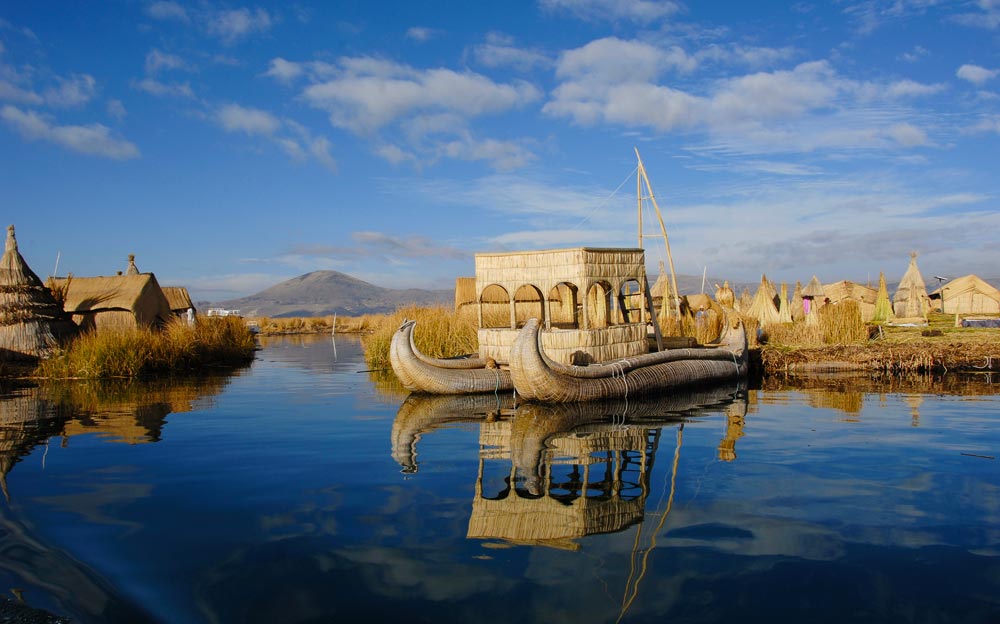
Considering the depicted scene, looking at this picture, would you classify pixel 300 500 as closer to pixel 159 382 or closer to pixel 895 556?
pixel 895 556

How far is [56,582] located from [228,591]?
1.13 meters

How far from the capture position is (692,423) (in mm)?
10430

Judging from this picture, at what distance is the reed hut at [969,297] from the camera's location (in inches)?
1323

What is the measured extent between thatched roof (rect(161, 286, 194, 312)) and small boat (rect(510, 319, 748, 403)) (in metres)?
19.9

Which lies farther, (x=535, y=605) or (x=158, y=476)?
(x=158, y=476)

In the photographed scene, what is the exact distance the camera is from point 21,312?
1778cm

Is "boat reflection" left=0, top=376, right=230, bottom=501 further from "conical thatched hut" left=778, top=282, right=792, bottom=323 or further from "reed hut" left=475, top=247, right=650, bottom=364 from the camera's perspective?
"conical thatched hut" left=778, top=282, right=792, bottom=323

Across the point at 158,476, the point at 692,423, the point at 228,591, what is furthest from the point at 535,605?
the point at 692,423

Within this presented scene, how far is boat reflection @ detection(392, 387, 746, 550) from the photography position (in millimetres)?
5789

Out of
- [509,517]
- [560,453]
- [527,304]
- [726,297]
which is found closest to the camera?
[509,517]

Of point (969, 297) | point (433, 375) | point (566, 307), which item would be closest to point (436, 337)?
point (566, 307)

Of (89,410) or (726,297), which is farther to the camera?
(726,297)

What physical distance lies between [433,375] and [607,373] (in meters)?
3.05

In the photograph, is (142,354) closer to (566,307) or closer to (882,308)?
(566,307)
